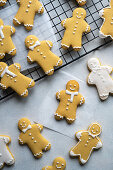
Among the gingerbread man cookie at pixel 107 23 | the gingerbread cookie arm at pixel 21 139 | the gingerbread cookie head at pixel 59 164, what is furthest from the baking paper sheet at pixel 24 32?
the gingerbread cookie head at pixel 59 164

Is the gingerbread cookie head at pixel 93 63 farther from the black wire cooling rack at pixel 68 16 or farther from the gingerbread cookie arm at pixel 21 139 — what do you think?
the gingerbread cookie arm at pixel 21 139

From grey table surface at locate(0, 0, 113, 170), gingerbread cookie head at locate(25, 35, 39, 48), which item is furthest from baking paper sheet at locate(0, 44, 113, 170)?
gingerbread cookie head at locate(25, 35, 39, 48)

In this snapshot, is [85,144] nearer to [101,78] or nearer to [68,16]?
[101,78]

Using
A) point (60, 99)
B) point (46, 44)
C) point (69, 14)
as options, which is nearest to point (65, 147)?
point (60, 99)

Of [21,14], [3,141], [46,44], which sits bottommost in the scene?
[3,141]

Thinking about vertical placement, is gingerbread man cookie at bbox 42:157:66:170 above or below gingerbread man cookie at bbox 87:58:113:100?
below

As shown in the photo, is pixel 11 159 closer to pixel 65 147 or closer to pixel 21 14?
pixel 65 147

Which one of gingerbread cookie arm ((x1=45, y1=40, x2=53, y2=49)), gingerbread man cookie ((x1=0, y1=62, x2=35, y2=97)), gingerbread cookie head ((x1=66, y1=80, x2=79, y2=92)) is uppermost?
gingerbread cookie arm ((x1=45, y1=40, x2=53, y2=49))

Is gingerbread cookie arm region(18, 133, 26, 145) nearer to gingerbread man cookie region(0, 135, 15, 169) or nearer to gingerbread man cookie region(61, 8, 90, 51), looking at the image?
gingerbread man cookie region(0, 135, 15, 169)
